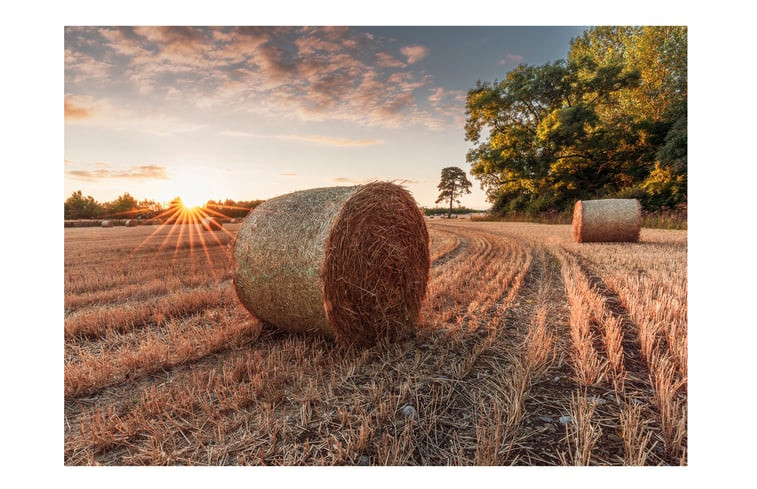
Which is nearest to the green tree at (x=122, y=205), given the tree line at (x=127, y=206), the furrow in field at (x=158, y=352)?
the tree line at (x=127, y=206)

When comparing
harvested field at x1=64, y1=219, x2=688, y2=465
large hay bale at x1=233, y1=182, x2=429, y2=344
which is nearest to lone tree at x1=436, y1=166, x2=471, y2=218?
→ large hay bale at x1=233, y1=182, x2=429, y2=344

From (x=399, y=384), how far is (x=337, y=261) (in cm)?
97

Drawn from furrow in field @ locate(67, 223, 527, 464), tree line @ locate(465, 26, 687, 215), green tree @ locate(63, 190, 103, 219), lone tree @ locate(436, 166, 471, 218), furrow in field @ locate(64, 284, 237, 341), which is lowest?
furrow in field @ locate(67, 223, 527, 464)

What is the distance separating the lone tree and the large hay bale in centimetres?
66

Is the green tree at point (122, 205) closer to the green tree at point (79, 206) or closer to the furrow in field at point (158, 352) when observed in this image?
the green tree at point (79, 206)

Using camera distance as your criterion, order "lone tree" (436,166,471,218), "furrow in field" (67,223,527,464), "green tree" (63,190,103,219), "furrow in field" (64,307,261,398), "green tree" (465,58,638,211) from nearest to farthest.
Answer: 1. "furrow in field" (67,223,527,464)
2. "furrow in field" (64,307,261,398)
3. "green tree" (63,190,103,219)
4. "lone tree" (436,166,471,218)
5. "green tree" (465,58,638,211)

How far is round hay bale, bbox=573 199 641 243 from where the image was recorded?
25.1 feet

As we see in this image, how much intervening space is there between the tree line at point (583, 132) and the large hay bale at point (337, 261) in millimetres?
3374

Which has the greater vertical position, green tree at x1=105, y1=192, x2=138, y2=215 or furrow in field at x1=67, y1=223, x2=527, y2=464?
green tree at x1=105, y1=192, x2=138, y2=215

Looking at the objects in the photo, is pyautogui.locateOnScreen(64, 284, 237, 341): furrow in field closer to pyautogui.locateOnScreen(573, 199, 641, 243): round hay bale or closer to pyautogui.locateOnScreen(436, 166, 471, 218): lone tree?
pyautogui.locateOnScreen(436, 166, 471, 218): lone tree

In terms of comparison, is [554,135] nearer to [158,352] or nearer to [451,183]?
[451,183]

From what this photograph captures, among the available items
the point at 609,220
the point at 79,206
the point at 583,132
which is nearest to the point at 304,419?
the point at 79,206

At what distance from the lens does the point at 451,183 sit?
4.02m
